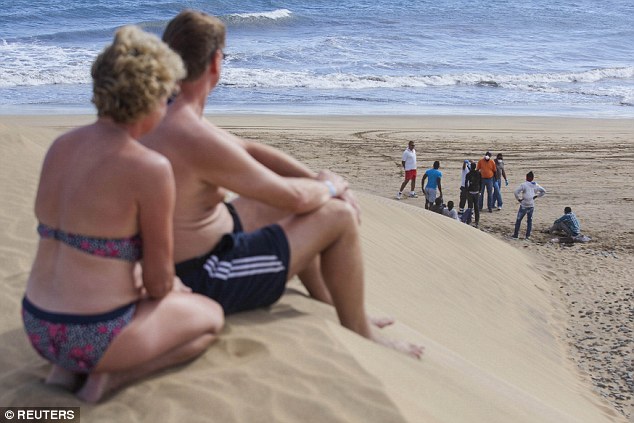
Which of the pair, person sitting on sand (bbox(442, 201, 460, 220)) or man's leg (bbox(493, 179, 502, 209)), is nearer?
person sitting on sand (bbox(442, 201, 460, 220))

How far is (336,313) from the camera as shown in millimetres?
4152

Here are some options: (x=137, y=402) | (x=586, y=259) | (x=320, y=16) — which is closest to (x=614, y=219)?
(x=586, y=259)

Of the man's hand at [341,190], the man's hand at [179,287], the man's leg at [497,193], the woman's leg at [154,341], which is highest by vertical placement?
the man's hand at [341,190]

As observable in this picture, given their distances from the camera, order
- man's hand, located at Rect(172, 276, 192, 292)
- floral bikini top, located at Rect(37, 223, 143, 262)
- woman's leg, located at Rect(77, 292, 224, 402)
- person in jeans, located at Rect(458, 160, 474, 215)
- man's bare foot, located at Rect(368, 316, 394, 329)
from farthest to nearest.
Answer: person in jeans, located at Rect(458, 160, 474, 215) → man's bare foot, located at Rect(368, 316, 394, 329) → man's hand, located at Rect(172, 276, 192, 292) → woman's leg, located at Rect(77, 292, 224, 402) → floral bikini top, located at Rect(37, 223, 143, 262)

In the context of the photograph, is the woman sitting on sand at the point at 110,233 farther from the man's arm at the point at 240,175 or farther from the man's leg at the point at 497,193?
the man's leg at the point at 497,193

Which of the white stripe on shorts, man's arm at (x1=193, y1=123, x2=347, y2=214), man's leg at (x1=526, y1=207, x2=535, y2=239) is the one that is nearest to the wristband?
man's arm at (x1=193, y1=123, x2=347, y2=214)

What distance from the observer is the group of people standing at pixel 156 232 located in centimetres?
305

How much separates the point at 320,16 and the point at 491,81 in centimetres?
1875

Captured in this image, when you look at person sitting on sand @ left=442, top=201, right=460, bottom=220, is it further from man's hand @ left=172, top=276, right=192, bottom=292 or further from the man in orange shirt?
man's hand @ left=172, top=276, right=192, bottom=292

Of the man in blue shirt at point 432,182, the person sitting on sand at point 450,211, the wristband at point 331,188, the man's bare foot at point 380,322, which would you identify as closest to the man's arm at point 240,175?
the wristband at point 331,188

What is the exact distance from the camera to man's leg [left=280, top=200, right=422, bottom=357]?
150 inches

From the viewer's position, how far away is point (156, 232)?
315 centimetres

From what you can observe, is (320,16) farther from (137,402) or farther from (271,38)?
(137,402)

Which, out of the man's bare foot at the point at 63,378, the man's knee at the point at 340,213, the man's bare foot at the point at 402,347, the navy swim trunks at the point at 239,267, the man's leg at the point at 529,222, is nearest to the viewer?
the man's bare foot at the point at 63,378
